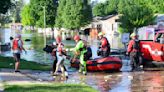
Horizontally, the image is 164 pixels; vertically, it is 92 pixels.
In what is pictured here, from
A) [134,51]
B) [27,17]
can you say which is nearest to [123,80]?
[134,51]

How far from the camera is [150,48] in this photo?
22812 millimetres

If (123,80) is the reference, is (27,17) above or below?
above

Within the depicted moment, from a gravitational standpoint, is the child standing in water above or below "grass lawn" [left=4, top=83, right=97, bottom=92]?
above

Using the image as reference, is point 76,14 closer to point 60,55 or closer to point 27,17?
point 27,17

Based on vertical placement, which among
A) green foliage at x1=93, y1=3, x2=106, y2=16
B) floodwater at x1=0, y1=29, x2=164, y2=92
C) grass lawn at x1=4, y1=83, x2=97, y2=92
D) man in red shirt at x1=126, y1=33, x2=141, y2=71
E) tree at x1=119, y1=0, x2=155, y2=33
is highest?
green foliage at x1=93, y1=3, x2=106, y2=16

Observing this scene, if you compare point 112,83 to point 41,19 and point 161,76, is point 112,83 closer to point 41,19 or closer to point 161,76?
point 161,76

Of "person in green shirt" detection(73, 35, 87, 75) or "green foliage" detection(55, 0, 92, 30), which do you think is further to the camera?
"green foliage" detection(55, 0, 92, 30)

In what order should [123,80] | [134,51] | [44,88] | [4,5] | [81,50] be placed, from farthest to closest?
[4,5] → [134,51] → [81,50] → [123,80] → [44,88]

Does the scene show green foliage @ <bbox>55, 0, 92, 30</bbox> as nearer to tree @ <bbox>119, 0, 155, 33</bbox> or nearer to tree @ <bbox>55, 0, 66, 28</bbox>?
tree @ <bbox>55, 0, 66, 28</bbox>

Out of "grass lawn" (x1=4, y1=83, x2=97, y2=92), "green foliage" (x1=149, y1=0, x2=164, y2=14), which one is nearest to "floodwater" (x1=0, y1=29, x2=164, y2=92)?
"grass lawn" (x1=4, y1=83, x2=97, y2=92)

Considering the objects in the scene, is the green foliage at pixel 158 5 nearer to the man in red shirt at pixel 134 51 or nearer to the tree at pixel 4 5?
the tree at pixel 4 5

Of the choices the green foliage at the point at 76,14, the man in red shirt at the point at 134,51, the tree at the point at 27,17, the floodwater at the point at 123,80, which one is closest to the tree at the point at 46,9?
the tree at the point at 27,17

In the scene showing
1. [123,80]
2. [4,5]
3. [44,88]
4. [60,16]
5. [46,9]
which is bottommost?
[123,80]

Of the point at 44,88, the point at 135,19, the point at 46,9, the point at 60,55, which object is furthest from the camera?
the point at 46,9
